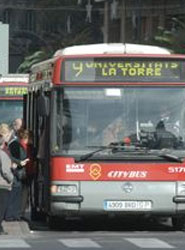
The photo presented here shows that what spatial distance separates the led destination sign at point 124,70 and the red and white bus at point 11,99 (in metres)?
12.8

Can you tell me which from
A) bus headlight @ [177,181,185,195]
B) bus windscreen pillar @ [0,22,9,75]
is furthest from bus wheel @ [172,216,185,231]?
bus windscreen pillar @ [0,22,9,75]

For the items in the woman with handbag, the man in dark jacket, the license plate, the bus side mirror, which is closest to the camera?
the man in dark jacket

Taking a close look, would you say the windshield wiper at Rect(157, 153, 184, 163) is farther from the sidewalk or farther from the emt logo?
the sidewalk

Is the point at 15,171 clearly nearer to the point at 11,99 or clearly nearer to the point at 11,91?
the point at 11,99

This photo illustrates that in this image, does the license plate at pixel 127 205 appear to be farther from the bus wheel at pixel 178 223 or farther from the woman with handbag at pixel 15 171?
the woman with handbag at pixel 15 171

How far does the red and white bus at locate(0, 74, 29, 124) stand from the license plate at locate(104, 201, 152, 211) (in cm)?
1319

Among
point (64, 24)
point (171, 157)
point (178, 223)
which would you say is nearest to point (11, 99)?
point (178, 223)

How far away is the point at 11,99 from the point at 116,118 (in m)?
13.4

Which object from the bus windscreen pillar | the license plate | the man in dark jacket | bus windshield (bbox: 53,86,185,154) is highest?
the bus windscreen pillar

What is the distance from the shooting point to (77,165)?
16156 millimetres

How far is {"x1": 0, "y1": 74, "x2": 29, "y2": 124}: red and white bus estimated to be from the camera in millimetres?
29344

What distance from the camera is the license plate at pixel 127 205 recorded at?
16266mm

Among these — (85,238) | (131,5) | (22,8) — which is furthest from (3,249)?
(22,8)

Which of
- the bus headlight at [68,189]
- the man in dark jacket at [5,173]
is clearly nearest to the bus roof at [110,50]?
the man in dark jacket at [5,173]
